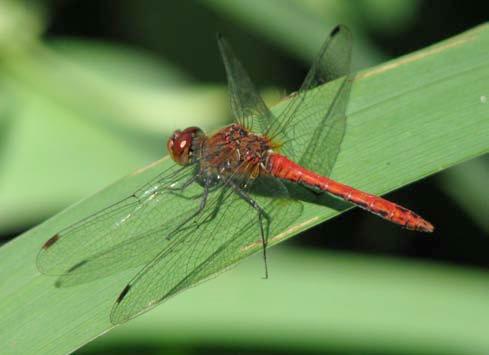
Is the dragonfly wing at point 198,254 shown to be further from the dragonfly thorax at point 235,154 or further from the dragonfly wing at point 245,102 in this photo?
the dragonfly wing at point 245,102

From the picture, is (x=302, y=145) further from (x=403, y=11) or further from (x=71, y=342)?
(x=403, y=11)

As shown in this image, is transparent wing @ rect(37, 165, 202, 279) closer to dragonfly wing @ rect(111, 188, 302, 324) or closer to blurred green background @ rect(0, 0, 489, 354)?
dragonfly wing @ rect(111, 188, 302, 324)

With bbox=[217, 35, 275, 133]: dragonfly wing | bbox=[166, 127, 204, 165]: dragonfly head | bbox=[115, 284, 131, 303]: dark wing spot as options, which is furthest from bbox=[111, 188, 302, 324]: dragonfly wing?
bbox=[217, 35, 275, 133]: dragonfly wing

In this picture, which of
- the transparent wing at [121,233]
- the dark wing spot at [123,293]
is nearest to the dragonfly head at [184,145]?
the transparent wing at [121,233]

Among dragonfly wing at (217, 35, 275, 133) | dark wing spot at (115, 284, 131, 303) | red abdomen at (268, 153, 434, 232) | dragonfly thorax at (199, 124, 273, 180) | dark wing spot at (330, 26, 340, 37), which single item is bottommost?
dark wing spot at (115, 284, 131, 303)

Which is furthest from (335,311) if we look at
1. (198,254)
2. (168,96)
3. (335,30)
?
(168,96)

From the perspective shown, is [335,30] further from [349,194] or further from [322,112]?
[349,194]
